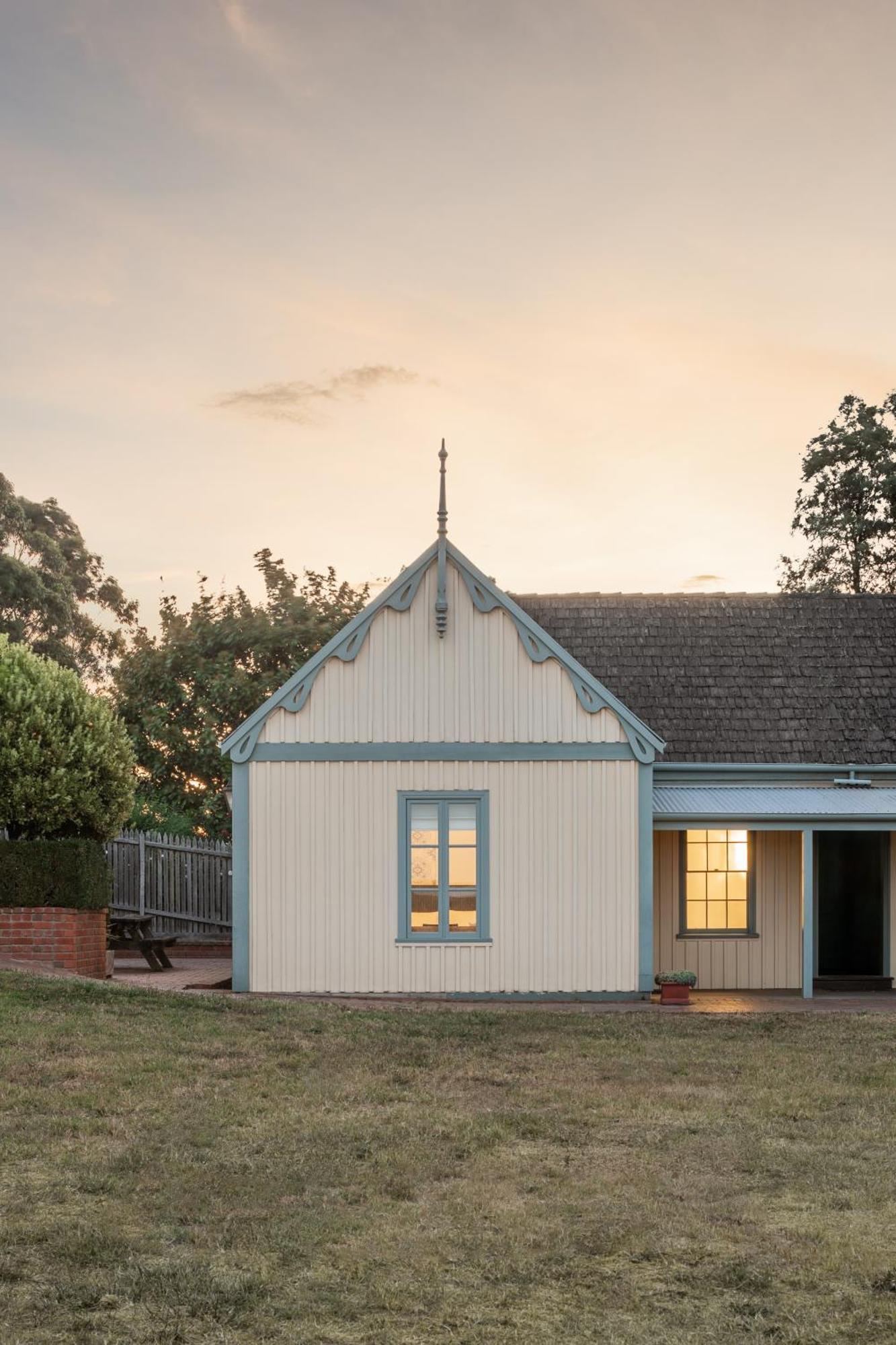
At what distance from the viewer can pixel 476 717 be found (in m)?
17.8

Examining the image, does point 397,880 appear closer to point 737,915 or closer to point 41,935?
point 41,935

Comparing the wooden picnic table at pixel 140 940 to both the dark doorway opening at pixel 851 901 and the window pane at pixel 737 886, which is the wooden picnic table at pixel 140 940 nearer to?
the window pane at pixel 737 886

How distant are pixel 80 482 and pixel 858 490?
19.1m

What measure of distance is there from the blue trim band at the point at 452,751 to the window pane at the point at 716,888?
2659 millimetres

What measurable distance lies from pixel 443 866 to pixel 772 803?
4382 millimetres

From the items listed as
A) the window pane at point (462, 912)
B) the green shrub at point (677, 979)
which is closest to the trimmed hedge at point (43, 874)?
the window pane at point (462, 912)

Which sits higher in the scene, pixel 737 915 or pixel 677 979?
pixel 737 915

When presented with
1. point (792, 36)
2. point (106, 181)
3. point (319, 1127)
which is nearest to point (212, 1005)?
point (319, 1127)

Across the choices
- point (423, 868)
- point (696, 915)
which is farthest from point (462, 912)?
point (696, 915)

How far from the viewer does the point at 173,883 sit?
87.1ft

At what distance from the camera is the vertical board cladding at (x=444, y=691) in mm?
17812

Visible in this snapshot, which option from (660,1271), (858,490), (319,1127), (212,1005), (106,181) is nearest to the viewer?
(660,1271)

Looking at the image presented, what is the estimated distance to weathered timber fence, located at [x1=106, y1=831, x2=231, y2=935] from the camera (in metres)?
26.5

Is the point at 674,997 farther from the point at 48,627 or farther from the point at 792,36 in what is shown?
the point at 48,627
